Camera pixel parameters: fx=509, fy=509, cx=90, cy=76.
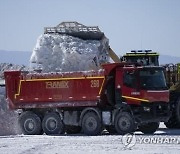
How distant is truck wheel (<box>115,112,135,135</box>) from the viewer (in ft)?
57.2

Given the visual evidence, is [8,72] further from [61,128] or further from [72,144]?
[72,144]

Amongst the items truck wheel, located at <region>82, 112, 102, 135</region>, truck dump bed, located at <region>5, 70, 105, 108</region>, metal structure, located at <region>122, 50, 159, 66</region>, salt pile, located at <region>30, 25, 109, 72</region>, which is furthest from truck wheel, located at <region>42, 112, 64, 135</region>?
salt pile, located at <region>30, 25, 109, 72</region>

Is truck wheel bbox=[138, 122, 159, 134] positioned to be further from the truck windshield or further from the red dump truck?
the truck windshield

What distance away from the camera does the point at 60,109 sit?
61.9 feet

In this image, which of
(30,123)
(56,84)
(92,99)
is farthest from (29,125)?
(92,99)

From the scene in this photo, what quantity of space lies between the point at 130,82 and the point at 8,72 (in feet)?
15.6

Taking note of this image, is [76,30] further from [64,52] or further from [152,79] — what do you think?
[152,79]

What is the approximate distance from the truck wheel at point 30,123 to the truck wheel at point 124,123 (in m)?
3.20

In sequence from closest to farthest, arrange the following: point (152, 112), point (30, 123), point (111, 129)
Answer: point (152, 112) → point (111, 129) → point (30, 123)

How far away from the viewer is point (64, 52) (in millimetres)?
35406

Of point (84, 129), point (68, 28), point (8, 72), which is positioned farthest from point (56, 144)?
point (68, 28)

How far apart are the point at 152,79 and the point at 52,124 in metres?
4.07

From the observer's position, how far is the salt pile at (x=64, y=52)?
33.7 metres

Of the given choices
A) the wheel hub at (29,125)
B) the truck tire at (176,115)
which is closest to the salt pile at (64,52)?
the truck tire at (176,115)
